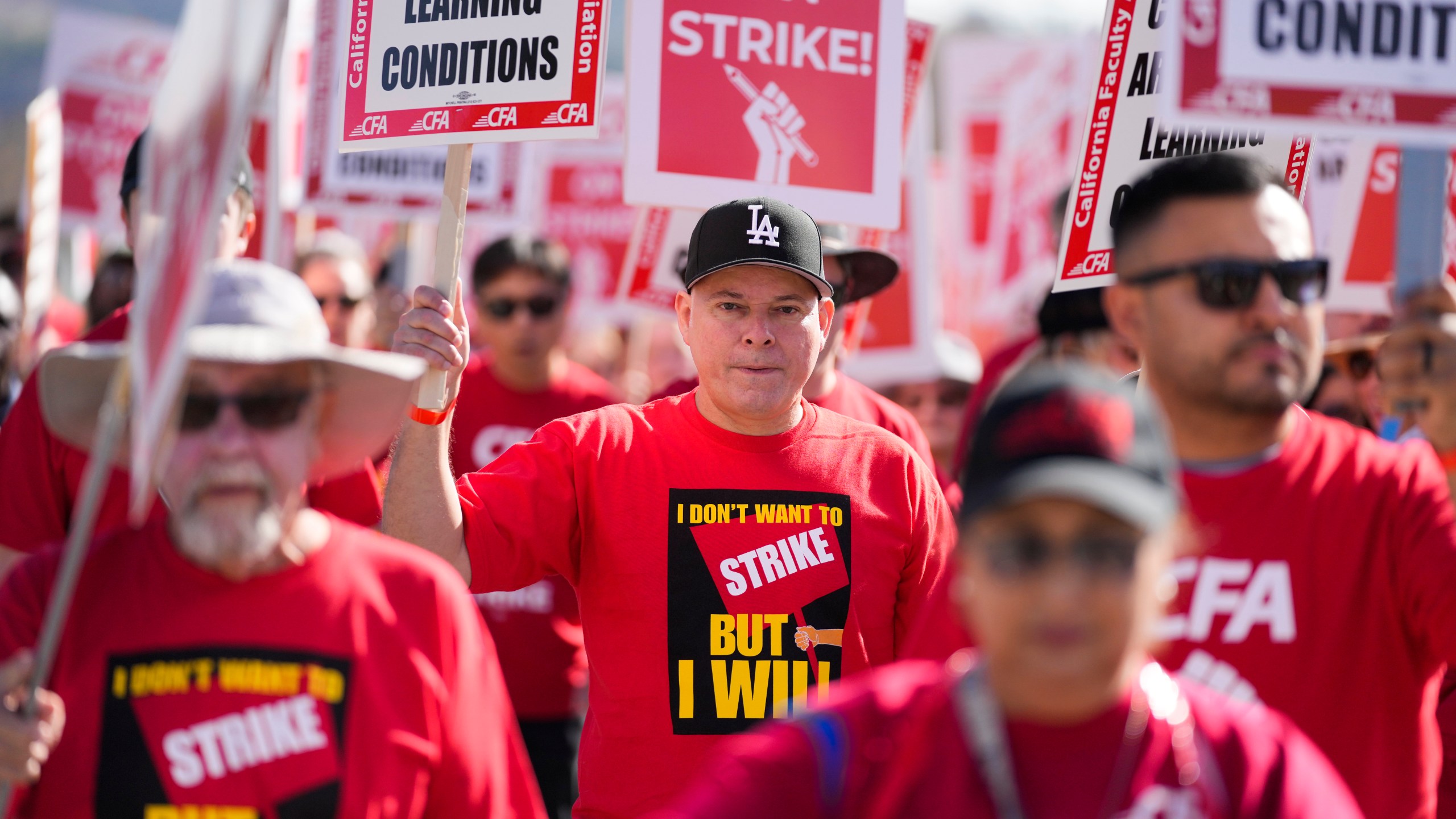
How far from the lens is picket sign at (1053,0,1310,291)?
163 inches

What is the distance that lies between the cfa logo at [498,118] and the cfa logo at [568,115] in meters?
0.08

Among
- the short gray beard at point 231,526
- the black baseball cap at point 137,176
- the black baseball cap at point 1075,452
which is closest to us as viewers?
the black baseball cap at point 1075,452

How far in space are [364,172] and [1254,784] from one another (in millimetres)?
5895

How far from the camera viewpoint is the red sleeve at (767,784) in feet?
6.95

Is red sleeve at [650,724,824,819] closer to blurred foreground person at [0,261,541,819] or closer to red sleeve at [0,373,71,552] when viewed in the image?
blurred foreground person at [0,261,541,819]

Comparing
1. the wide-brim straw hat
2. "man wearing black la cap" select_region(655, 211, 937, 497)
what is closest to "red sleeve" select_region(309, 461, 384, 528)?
"man wearing black la cap" select_region(655, 211, 937, 497)

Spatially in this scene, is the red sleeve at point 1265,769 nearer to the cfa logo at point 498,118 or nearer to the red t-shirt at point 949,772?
the red t-shirt at point 949,772

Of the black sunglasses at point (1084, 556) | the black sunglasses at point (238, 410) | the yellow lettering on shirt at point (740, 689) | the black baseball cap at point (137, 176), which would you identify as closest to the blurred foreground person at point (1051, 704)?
the black sunglasses at point (1084, 556)

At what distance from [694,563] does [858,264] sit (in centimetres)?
189

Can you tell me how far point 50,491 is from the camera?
13.1 feet

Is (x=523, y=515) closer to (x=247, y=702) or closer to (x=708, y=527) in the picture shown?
(x=708, y=527)

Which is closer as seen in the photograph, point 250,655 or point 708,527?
point 250,655

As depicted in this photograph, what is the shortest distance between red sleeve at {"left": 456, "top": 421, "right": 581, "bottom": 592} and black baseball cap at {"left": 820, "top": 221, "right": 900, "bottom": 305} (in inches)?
63.7

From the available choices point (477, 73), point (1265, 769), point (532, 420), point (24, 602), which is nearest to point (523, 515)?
point (477, 73)
